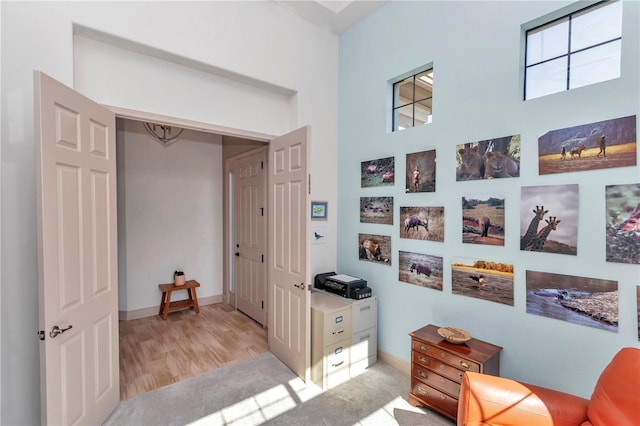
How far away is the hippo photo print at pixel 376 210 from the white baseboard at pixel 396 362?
4.60 feet

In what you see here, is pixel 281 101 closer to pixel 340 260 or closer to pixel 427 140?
pixel 427 140

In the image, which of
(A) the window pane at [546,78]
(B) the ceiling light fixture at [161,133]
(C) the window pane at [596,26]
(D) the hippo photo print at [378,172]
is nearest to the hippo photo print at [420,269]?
(D) the hippo photo print at [378,172]

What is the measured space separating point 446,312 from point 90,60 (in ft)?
12.0

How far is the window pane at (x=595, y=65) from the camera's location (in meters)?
1.90

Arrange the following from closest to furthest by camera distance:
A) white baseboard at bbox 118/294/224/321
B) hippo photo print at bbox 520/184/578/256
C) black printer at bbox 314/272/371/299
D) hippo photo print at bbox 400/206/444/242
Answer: hippo photo print at bbox 520/184/578/256 → hippo photo print at bbox 400/206/444/242 → black printer at bbox 314/272/371/299 → white baseboard at bbox 118/294/224/321

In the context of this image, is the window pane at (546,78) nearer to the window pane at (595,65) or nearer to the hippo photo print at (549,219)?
the window pane at (595,65)

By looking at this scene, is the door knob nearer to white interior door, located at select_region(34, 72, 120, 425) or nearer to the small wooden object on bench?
white interior door, located at select_region(34, 72, 120, 425)

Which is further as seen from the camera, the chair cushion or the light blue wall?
the light blue wall

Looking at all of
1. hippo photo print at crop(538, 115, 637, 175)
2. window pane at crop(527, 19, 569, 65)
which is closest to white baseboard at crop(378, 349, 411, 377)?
hippo photo print at crop(538, 115, 637, 175)

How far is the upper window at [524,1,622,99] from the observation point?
192 centimetres

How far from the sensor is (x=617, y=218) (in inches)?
70.8

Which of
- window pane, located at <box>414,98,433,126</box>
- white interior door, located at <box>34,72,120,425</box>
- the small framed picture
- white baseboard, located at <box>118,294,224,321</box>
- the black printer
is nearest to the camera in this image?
white interior door, located at <box>34,72,120,425</box>

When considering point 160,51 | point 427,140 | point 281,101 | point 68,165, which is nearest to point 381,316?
point 427,140

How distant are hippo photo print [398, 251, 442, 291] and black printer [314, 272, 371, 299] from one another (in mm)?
398
